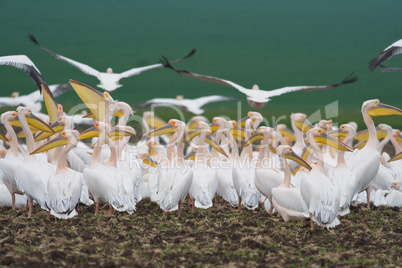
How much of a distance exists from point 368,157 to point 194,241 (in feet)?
8.84

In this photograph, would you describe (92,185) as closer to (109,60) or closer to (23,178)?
(23,178)

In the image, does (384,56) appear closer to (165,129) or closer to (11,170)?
(165,129)

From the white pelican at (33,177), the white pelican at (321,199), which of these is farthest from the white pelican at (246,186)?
the white pelican at (33,177)

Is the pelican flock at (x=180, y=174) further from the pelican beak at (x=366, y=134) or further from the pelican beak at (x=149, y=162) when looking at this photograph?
the pelican beak at (x=366, y=134)

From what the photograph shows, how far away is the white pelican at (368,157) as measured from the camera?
6.27m

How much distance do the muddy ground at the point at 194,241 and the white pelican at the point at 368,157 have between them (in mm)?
416

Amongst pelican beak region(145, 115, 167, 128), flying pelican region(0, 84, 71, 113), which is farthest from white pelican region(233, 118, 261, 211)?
flying pelican region(0, 84, 71, 113)

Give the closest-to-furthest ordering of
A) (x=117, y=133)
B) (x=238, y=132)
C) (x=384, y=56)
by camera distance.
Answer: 1. (x=117, y=133)
2. (x=238, y=132)
3. (x=384, y=56)

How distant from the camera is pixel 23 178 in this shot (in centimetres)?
555

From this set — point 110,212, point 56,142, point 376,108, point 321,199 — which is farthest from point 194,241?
point 376,108

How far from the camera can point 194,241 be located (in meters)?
4.85

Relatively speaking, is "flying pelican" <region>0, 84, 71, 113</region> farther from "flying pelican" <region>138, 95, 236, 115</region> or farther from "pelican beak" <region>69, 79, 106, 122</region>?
"pelican beak" <region>69, 79, 106, 122</region>

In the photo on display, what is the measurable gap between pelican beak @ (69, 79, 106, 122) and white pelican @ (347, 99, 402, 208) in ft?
10.4

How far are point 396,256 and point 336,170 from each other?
6.56 feet
